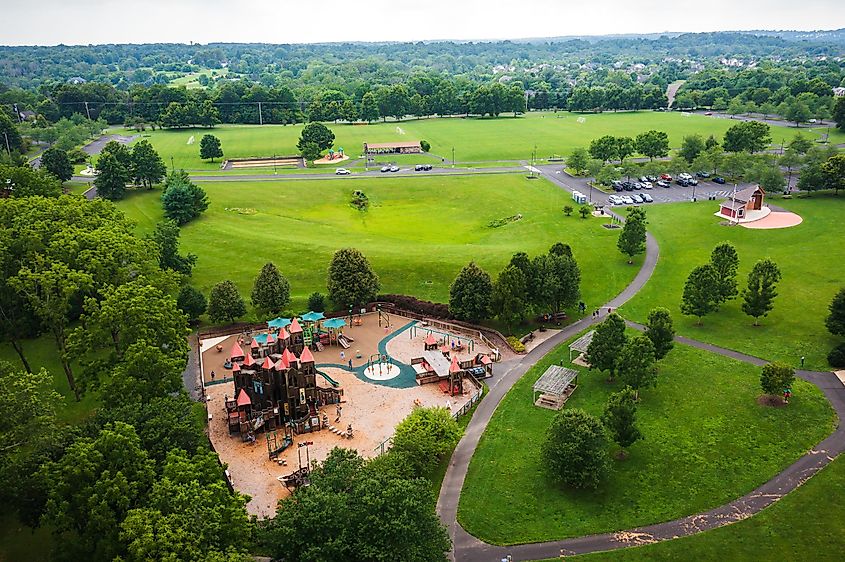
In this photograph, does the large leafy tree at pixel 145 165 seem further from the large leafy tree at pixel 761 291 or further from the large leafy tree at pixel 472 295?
the large leafy tree at pixel 761 291

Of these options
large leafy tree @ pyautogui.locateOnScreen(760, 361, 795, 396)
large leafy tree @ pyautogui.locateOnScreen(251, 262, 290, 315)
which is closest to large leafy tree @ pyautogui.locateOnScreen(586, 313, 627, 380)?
large leafy tree @ pyautogui.locateOnScreen(760, 361, 795, 396)

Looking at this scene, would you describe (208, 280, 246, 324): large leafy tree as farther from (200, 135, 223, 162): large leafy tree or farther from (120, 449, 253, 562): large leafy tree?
(200, 135, 223, 162): large leafy tree

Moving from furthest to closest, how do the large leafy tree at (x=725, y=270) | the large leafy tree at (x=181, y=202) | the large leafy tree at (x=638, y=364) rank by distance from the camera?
the large leafy tree at (x=181, y=202)
the large leafy tree at (x=725, y=270)
the large leafy tree at (x=638, y=364)

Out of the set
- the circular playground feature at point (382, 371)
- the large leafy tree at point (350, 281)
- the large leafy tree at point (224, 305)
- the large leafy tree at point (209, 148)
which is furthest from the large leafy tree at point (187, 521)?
the large leafy tree at point (209, 148)

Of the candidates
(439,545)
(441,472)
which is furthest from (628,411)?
(439,545)

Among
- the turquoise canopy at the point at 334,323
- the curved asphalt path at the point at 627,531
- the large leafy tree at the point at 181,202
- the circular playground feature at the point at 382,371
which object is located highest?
the large leafy tree at the point at 181,202

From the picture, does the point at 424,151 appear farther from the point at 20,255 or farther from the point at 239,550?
the point at 239,550
